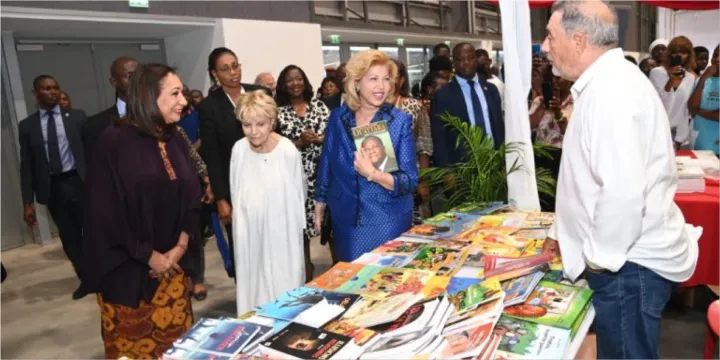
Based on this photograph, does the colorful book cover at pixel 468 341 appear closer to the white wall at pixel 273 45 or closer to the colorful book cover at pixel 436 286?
the colorful book cover at pixel 436 286

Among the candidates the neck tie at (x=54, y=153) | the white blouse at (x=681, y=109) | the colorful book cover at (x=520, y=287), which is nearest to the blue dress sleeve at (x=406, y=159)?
the colorful book cover at (x=520, y=287)

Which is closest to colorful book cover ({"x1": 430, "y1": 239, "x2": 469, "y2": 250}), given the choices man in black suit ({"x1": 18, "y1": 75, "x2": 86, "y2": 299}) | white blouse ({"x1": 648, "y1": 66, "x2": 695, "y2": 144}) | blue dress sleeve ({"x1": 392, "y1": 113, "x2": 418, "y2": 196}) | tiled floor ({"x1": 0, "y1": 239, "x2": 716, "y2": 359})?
blue dress sleeve ({"x1": 392, "y1": 113, "x2": 418, "y2": 196})

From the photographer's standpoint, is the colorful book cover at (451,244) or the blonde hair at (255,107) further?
the blonde hair at (255,107)

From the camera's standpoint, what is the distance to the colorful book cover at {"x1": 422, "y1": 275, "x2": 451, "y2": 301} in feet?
5.08

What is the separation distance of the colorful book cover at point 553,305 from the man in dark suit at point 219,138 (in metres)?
1.97

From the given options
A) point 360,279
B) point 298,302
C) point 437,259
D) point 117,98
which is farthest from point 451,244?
point 117,98

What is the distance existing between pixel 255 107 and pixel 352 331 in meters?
1.55

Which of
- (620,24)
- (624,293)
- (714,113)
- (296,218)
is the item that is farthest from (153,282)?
(714,113)

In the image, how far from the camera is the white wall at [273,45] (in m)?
6.61

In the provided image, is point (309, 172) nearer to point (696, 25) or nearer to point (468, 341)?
point (468, 341)

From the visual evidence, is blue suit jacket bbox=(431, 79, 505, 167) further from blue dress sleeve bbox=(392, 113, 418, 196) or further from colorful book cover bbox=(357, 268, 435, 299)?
colorful book cover bbox=(357, 268, 435, 299)

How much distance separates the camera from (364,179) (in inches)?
91.7

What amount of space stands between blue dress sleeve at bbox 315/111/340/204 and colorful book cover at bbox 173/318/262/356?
3.77ft

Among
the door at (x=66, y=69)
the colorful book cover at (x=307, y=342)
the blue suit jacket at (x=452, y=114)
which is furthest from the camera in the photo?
the door at (x=66, y=69)
